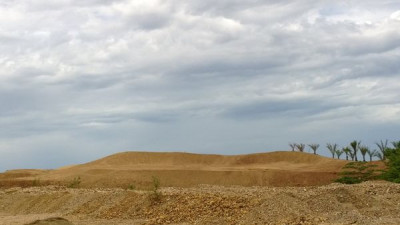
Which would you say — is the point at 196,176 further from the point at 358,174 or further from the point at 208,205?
the point at 208,205

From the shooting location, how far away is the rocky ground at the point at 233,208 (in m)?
16.3

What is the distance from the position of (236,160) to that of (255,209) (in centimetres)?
2846

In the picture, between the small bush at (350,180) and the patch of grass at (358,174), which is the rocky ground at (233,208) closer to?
the small bush at (350,180)

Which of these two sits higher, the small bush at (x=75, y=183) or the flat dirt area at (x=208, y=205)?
the small bush at (x=75, y=183)

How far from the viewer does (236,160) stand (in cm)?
4556

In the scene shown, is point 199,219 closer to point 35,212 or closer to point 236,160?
point 35,212

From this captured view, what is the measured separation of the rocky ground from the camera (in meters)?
16.3

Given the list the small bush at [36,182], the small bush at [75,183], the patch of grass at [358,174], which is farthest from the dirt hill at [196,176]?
the patch of grass at [358,174]

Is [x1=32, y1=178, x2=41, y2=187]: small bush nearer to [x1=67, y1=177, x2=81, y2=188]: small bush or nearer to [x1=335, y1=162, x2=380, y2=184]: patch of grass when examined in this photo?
[x1=67, y1=177, x2=81, y2=188]: small bush

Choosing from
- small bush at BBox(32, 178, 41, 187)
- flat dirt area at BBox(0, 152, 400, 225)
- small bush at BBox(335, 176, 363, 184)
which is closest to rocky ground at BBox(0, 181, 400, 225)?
flat dirt area at BBox(0, 152, 400, 225)

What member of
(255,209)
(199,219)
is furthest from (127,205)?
(255,209)

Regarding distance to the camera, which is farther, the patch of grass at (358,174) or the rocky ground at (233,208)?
the patch of grass at (358,174)

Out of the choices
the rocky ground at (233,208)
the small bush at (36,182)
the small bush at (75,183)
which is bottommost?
the rocky ground at (233,208)

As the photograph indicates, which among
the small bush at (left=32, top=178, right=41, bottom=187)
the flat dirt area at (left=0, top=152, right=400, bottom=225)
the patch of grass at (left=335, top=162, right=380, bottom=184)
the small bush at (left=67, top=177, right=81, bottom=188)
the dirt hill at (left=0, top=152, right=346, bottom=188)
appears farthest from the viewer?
the small bush at (left=32, top=178, right=41, bottom=187)
